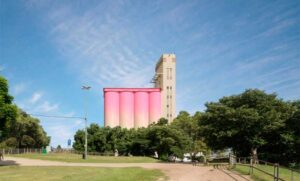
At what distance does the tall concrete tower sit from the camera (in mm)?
117750

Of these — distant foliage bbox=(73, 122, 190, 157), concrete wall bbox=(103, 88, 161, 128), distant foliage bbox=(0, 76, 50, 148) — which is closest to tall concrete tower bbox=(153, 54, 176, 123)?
concrete wall bbox=(103, 88, 161, 128)

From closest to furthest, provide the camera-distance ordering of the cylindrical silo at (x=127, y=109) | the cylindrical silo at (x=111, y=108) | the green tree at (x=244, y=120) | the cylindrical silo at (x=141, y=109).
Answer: the green tree at (x=244, y=120)
the cylindrical silo at (x=111, y=108)
the cylindrical silo at (x=127, y=109)
the cylindrical silo at (x=141, y=109)

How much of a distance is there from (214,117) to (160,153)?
86.5ft

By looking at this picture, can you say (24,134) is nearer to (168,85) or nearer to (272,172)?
(168,85)

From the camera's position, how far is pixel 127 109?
10744 cm

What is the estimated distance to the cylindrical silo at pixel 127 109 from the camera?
10650cm

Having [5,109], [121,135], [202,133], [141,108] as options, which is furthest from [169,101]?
[5,109]

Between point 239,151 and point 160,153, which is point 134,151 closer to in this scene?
point 160,153

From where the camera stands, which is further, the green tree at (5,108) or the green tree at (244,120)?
the green tree at (244,120)

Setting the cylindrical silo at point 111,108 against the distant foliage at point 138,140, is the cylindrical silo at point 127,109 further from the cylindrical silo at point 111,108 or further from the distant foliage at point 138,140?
the distant foliage at point 138,140

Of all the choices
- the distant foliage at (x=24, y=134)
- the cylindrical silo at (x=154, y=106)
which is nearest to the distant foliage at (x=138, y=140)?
the distant foliage at (x=24, y=134)

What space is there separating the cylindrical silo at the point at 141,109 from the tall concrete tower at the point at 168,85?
10258mm

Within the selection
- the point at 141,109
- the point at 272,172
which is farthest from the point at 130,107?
the point at 272,172

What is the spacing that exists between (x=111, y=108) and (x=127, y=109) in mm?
4237
